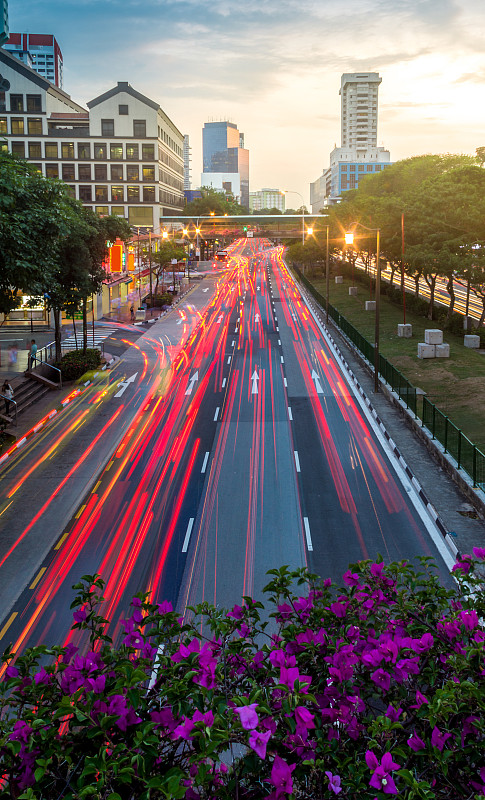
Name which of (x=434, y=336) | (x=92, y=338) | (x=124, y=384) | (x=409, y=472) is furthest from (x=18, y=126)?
(x=409, y=472)

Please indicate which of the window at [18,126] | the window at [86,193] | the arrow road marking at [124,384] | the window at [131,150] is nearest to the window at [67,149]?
the window at [86,193]

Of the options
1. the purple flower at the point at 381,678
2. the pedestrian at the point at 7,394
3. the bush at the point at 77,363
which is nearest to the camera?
the purple flower at the point at 381,678

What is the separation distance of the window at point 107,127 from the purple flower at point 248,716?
11114 cm

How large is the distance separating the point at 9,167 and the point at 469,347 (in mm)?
30744

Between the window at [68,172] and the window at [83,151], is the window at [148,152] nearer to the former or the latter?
the window at [83,151]

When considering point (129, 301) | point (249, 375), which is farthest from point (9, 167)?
point (129, 301)

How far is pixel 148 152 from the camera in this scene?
10612 centimetres

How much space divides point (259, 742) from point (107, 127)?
111934 mm

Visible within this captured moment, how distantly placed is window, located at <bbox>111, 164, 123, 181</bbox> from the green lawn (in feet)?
207

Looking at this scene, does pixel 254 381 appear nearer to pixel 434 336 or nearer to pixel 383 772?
pixel 434 336

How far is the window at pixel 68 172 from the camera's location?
105m

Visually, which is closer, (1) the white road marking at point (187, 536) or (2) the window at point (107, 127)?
(1) the white road marking at point (187, 536)

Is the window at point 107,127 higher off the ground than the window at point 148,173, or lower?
higher

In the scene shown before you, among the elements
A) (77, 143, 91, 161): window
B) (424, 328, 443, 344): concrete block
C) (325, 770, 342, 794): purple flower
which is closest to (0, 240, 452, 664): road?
(424, 328, 443, 344): concrete block
